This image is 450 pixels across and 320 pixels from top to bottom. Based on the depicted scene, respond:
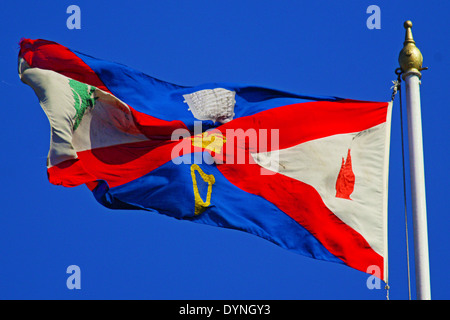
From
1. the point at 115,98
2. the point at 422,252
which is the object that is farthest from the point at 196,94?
the point at 422,252

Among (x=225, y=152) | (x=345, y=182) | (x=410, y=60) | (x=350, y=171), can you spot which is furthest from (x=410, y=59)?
(x=225, y=152)

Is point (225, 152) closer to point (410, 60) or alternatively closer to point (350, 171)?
point (350, 171)

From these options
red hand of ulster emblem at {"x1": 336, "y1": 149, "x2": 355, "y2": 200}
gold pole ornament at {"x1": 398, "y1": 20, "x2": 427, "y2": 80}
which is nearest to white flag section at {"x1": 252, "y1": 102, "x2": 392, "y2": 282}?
red hand of ulster emblem at {"x1": 336, "y1": 149, "x2": 355, "y2": 200}

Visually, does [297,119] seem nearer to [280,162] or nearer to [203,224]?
[280,162]

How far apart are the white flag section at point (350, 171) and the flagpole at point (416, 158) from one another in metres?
1.28

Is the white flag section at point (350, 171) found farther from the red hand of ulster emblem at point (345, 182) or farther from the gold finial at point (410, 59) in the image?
the gold finial at point (410, 59)

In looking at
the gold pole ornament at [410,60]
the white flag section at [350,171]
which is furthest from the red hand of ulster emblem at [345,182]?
the gold pole ornament at [410,60]

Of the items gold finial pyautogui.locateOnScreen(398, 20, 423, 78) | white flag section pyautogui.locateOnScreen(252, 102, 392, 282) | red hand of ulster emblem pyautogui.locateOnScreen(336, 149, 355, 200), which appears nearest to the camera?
gold finial pyautogui.locateOnScreen(398, 20, 423, 78)

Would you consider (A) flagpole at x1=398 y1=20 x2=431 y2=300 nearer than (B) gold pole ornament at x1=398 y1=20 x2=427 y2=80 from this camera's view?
Yes

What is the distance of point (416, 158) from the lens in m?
16.4

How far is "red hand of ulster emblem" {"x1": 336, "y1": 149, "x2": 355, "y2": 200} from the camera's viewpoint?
17.9 m

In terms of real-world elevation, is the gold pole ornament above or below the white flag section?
above

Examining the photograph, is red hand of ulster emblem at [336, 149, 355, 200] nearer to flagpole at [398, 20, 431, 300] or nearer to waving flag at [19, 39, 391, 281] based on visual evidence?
waving flag at [19, 39, 391, 281]

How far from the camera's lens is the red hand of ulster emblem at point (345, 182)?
17.9m
